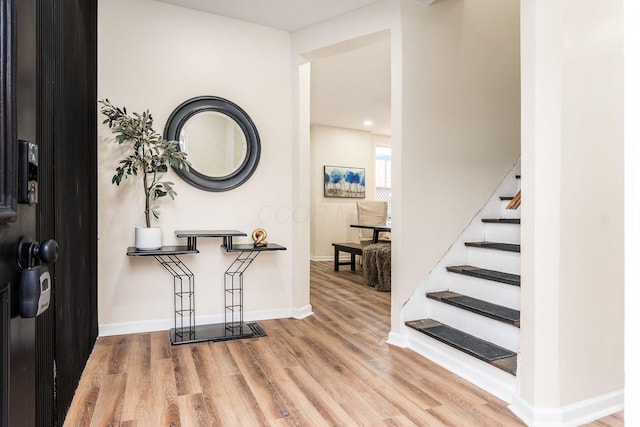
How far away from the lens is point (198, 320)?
3209 millimetres

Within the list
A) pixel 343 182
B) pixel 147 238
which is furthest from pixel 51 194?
pixel 343 182

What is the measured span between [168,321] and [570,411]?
279cm

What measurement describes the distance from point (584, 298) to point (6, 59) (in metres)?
2.31

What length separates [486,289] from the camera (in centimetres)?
258

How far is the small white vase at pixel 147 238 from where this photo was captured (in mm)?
2791

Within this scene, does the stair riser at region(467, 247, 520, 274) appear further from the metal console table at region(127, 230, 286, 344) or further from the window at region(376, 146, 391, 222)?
the window at region(376, 146, 391, 222)

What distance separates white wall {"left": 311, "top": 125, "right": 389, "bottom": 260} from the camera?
7.27 metres

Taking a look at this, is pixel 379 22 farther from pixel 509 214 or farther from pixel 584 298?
pixel 584 298

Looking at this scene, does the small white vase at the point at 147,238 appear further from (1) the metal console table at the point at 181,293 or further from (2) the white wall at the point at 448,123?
(2) the white wall at the point at 448,123

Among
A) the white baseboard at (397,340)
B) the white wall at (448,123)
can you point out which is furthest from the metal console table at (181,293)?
the white wall at (448,123)

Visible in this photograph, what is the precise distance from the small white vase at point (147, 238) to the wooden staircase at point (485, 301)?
1.99 meters

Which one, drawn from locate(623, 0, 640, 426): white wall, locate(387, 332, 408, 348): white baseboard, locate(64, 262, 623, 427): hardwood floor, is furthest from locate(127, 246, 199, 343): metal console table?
locate(623, 0, 640, 426): white wall

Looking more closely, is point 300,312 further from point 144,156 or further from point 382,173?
point 382,173

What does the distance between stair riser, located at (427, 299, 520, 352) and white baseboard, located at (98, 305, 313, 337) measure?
4.21 feet
